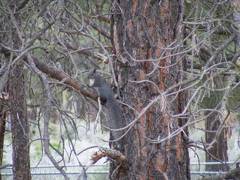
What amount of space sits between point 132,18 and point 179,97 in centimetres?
55

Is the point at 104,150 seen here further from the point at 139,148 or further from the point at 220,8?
the point at 220,8

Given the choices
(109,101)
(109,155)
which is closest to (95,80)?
(109,101)

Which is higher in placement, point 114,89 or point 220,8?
point 220,8

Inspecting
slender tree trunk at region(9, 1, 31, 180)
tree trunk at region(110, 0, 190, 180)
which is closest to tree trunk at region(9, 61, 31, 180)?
slender tree trunk at region(9, 1, 31, 180)

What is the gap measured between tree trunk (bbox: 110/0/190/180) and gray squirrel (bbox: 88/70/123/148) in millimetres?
63

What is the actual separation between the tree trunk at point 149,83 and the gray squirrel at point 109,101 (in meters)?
0.06

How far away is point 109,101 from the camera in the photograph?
3.03 m

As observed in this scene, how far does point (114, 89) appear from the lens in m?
3.19

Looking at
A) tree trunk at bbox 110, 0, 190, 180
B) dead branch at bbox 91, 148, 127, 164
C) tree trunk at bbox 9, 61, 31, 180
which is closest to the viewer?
dead branch at bbox 91, 148, 127, 164

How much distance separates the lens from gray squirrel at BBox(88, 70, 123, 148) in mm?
3006

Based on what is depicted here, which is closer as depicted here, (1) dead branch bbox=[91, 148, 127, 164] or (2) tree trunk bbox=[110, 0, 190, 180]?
(1) dead branch bbox=[91, 148, 127, 164]

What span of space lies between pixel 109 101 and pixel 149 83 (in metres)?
0.26

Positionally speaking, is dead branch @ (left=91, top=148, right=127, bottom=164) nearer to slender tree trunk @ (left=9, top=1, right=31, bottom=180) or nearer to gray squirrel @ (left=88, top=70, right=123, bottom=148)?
gray squirrel @ (left=88, top=70, right=123, bottom=148)

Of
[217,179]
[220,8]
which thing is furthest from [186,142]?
[220,8]
